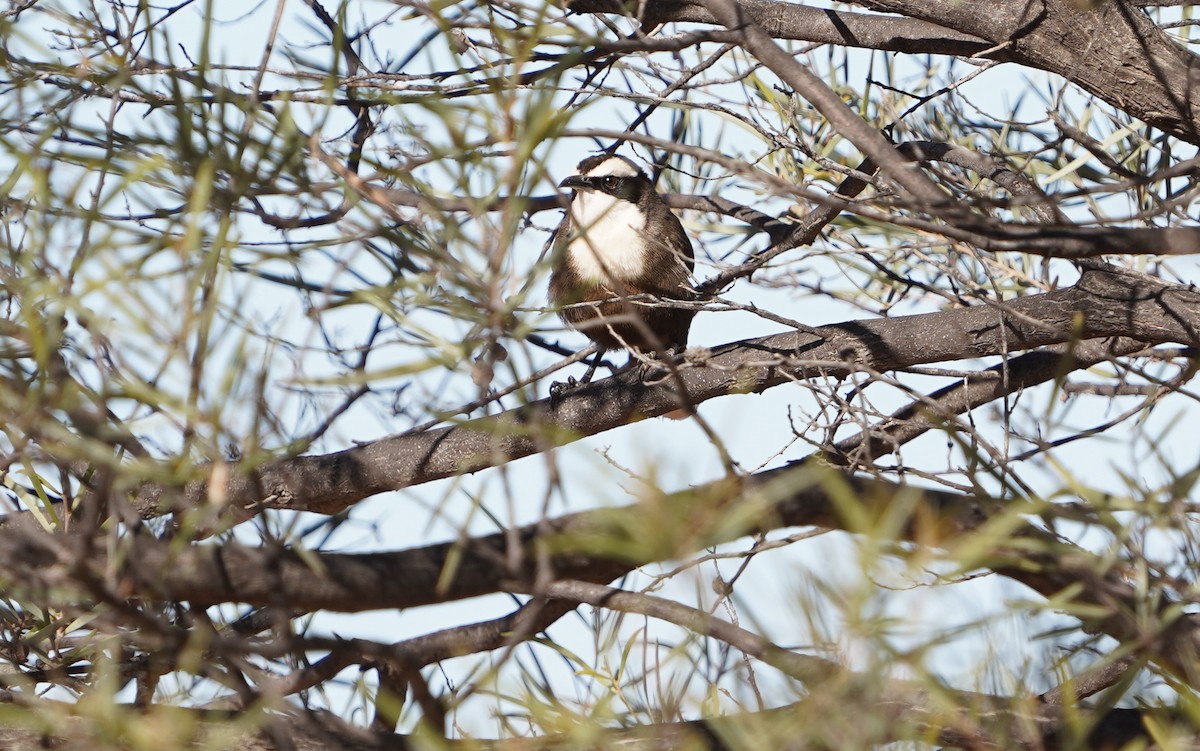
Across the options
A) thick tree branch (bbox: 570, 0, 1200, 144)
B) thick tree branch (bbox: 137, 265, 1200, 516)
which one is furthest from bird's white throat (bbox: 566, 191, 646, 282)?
thick tree branch (bbox: 570, 0, 1200, 144)

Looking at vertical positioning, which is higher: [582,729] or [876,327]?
[876,327]

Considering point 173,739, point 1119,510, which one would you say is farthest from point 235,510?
point 1119,510

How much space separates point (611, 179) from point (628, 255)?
1.31 feet

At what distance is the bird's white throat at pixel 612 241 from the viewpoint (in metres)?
4.61

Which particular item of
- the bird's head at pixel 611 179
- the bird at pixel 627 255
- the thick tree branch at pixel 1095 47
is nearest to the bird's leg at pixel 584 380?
the bird at pixel 627 255

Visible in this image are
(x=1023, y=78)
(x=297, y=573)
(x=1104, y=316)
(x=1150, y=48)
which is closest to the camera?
(x=297, y=573)

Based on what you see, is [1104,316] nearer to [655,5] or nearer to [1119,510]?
[655,5]

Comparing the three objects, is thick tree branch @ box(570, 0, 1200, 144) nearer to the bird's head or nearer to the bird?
the bird

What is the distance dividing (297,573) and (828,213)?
1.94m

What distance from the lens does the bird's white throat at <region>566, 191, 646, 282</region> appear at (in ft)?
15.1

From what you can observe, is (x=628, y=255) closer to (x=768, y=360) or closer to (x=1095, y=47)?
(x=768, y=360)

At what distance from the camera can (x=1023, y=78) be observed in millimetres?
3301

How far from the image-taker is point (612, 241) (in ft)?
15.9

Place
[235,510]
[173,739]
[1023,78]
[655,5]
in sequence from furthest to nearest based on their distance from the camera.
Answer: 1. [1023,78]
2. [655,5]
3. [235,510]
4. [173,739]
